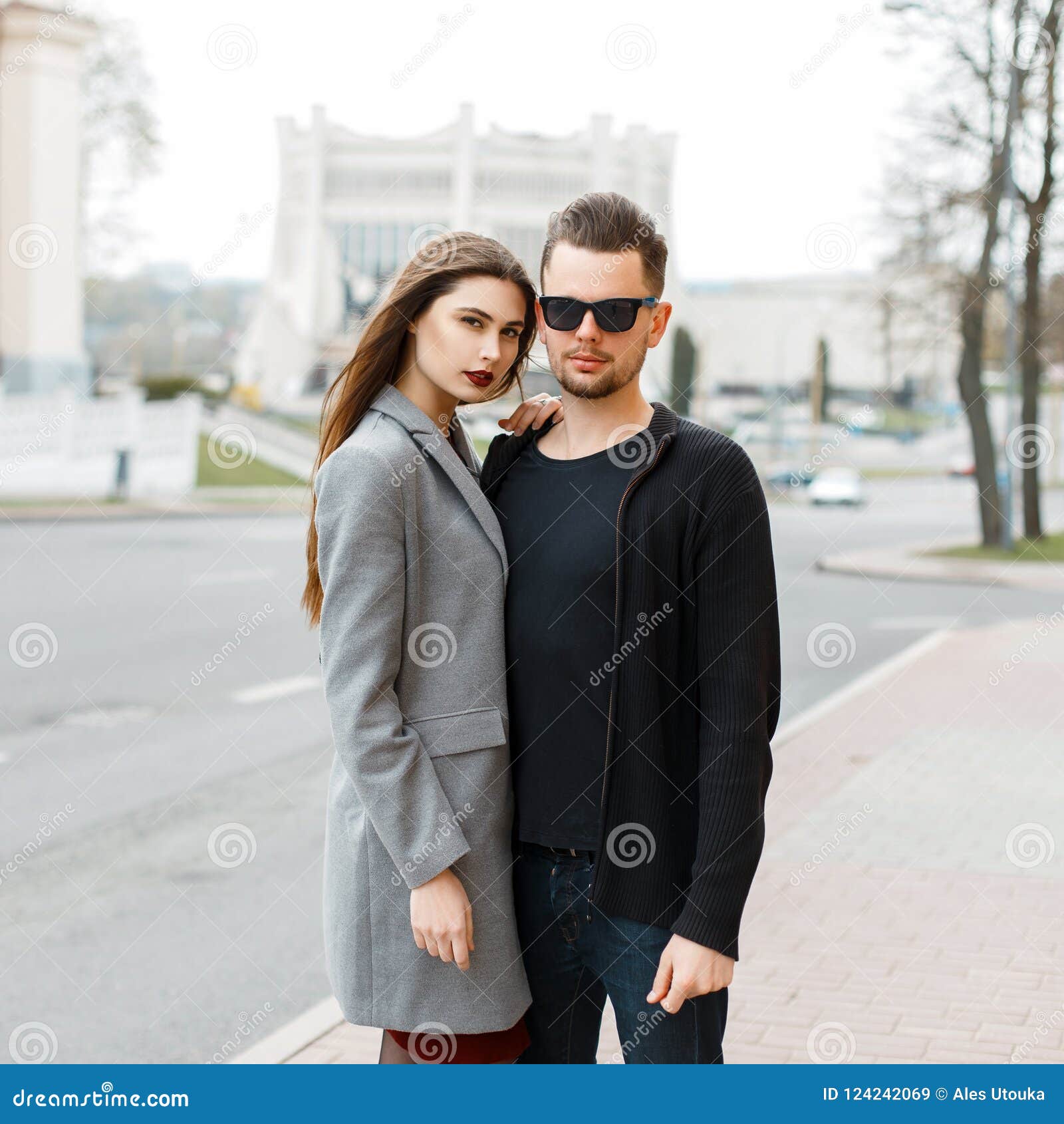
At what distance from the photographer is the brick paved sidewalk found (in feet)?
12.8

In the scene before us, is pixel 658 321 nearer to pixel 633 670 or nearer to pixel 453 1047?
pixel 633 670

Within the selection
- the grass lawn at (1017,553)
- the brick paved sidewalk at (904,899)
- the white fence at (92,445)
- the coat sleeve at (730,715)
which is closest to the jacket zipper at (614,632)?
the coat sleeve at (730,715)

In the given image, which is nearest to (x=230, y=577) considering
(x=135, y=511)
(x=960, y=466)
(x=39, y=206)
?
(x=135, y=511)

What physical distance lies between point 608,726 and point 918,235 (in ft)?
71.8

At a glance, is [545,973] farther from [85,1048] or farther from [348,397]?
[85,1048]

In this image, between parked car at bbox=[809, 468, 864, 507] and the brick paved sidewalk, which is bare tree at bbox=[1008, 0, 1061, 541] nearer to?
the brick paved sidewalk

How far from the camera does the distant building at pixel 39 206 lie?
101ft

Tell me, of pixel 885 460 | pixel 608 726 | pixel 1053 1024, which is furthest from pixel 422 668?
pixel 885 460

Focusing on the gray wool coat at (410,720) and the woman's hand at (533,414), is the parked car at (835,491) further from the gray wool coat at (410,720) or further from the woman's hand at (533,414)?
the gray wool coat at (410,720)

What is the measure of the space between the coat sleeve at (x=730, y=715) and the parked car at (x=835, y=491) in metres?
42.8

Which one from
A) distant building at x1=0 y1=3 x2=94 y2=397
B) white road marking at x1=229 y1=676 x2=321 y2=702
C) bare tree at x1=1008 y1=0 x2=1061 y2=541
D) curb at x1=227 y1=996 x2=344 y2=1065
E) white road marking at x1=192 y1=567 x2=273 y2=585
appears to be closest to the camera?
curb at x1=227 y1=996 x2=344 y2=1065

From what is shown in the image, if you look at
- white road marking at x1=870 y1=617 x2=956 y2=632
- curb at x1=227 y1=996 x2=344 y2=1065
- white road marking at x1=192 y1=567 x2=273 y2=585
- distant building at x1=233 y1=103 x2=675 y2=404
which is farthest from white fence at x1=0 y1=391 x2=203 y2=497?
distant building at x1=233 y1=103 x2=675 y2=404

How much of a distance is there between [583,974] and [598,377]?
1041mm

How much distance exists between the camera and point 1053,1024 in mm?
3967
